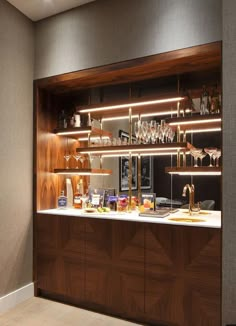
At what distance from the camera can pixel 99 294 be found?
2.60m

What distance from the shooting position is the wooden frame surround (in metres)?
2.20

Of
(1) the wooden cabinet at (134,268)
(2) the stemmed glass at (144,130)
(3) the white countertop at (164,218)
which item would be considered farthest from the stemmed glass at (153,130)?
(1) the wooden cabinet at (134,268)

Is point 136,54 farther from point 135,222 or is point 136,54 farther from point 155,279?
point 155,279

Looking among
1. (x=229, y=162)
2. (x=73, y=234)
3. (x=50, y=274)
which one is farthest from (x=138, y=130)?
(x=50, y=274)

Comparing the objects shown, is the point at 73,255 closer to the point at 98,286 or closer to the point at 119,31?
the point at 98,286

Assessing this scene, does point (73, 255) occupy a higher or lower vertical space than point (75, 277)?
higher

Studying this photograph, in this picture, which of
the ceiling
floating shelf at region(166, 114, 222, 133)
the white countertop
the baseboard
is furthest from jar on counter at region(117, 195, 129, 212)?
the ceiling

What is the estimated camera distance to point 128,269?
2.47m

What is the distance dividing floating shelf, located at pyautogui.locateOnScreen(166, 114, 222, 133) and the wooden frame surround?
12.9 inches

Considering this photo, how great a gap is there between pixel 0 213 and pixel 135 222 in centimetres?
125

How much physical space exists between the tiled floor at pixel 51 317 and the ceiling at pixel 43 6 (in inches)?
114

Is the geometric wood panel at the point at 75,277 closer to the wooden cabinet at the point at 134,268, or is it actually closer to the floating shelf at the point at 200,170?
the wooden cabinet at the point at 134,268

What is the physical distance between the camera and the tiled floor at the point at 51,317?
2.45 meters

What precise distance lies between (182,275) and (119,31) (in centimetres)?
214
